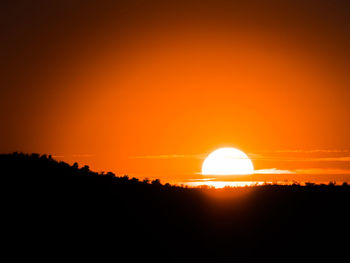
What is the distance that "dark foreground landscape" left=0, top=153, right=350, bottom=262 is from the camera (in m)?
24.2

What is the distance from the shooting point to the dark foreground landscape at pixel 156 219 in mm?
24219

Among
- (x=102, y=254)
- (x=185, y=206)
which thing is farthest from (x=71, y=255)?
(x=185, y=206)

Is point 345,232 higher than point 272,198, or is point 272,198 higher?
point 272,198

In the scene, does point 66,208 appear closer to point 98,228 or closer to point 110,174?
point 98,228

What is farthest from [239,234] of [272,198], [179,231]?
[272,198]

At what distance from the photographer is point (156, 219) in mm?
27688

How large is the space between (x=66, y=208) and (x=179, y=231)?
6.64m

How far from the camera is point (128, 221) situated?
27.1 m

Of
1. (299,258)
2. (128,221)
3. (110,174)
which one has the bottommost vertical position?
(299,258)

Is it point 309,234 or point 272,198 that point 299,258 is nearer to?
point 309,234

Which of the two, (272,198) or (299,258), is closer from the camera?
(299,258)

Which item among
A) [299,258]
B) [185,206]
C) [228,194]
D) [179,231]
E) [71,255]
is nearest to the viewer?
[71,255]

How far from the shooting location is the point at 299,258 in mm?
24844

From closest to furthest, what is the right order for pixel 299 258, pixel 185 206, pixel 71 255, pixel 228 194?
pixel 71 255 < pixel 299 258 < pixel 185 206 < pixel 228 194
